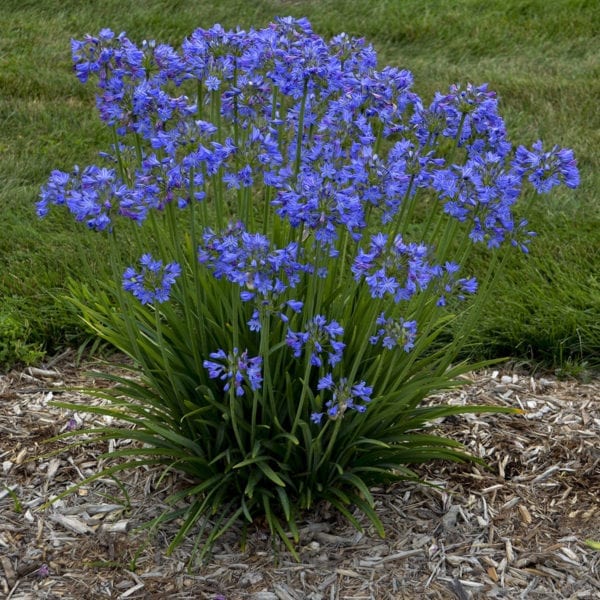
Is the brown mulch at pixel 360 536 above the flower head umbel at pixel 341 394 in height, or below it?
below

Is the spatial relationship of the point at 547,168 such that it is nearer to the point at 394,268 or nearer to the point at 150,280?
the point at 394,268

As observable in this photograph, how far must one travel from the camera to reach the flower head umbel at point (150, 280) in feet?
8.09

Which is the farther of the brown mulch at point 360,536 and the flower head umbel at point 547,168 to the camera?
the brown mulch at point 360,536

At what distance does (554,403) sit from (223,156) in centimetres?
210

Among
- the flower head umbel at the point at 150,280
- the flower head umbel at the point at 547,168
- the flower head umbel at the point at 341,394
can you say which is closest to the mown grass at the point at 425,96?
the flower head umbel at the point at 150,280

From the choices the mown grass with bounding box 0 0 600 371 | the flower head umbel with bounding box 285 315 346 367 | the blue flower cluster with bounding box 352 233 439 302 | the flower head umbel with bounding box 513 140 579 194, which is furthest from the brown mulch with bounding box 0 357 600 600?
the flower head umbel with bounding box 513 140 579 194

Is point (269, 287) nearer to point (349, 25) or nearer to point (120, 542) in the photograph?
point (120, 542)

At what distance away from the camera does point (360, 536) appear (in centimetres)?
306

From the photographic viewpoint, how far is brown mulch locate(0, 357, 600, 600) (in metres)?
2.90

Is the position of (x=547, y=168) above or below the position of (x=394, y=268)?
above

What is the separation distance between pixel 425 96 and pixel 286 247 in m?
4.88

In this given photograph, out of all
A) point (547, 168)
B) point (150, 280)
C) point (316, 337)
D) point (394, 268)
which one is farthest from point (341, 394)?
point (547, 168)

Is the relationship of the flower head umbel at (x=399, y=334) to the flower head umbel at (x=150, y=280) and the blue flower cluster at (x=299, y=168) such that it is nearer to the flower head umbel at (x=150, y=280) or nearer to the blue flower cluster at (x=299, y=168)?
the blue flower cluster at (x=299, y=168)

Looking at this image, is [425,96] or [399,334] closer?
[399,334]
